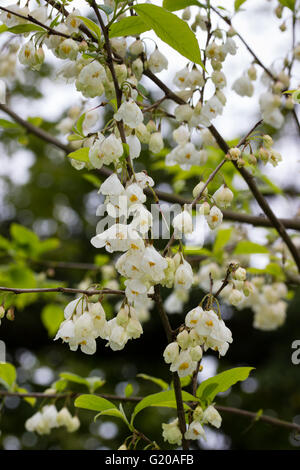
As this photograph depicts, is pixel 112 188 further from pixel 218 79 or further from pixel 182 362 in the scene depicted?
pixel 218 79

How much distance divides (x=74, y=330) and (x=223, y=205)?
1.92 feet

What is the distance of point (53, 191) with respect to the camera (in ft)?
47.5

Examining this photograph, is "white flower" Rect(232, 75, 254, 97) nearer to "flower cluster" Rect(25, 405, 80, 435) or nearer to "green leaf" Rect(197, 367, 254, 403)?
"green leaf" Rect(197, 367, 254, 403)

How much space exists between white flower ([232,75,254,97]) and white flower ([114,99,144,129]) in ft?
3.60

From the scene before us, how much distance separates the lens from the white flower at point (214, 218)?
4.81 feet

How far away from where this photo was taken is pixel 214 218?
1472 millimetres

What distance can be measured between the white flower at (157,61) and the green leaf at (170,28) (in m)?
0.45

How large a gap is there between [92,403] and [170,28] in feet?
3.52

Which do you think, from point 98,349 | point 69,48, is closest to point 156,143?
point 69,48

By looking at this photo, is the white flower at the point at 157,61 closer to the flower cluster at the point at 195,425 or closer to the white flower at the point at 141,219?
the white flower at the point at 141,219

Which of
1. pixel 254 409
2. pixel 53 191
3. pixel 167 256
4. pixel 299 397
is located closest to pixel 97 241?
pixel 167 256

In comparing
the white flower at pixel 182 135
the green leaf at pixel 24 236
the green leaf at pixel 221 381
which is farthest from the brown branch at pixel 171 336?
the green leaf at pixel 24 236

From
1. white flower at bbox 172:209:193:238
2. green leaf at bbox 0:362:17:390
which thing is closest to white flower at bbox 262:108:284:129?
white flower at bbox 172:209:193:238
